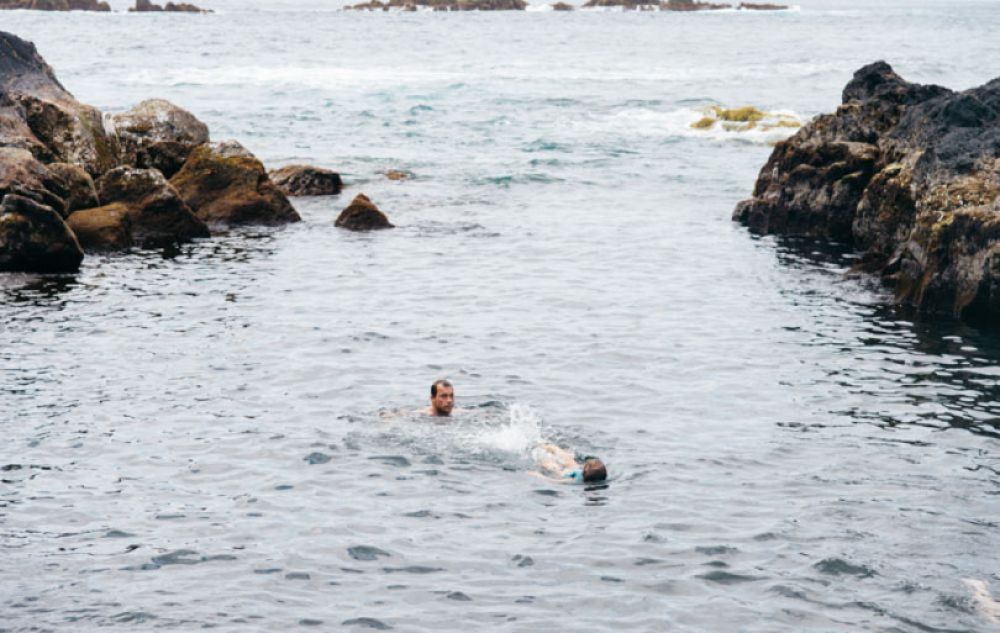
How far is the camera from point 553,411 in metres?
20.0

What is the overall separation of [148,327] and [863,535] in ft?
51.5

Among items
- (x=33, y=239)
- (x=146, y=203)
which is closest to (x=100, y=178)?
(x=146, y=203)

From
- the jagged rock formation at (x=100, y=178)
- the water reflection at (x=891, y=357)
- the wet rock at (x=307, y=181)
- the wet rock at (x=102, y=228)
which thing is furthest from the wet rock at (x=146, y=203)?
the water reflection at (x=891, y=357)

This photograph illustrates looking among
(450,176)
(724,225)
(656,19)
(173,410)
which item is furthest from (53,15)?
(173,410)

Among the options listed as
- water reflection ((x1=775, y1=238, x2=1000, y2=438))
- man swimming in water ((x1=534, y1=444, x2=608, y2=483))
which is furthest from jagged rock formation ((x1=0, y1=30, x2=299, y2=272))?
water reflection ((x1=775, y1=238, x2=1000, y2=438))

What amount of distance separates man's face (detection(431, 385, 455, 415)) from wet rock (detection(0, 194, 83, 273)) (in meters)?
14.1

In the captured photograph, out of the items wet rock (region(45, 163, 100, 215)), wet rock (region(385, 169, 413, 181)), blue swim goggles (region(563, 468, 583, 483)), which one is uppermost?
wet rock (region(45, 163, 100, 215))

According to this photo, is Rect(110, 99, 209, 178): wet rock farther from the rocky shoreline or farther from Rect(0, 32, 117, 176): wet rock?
Rect(0, 32, 117, 176): wet rock

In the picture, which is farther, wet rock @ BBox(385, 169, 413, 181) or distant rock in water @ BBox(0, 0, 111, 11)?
distant rock in water @ BBox(0, 0, 111, 11)

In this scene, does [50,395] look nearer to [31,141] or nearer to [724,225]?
[31,141]

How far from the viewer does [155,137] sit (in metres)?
36.6

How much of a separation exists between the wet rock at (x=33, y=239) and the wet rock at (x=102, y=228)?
2.14 metres

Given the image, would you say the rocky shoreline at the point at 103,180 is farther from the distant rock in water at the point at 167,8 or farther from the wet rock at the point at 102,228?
the distant rock in water at the point at 167,8

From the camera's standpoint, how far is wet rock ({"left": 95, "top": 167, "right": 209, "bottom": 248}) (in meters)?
32.8
